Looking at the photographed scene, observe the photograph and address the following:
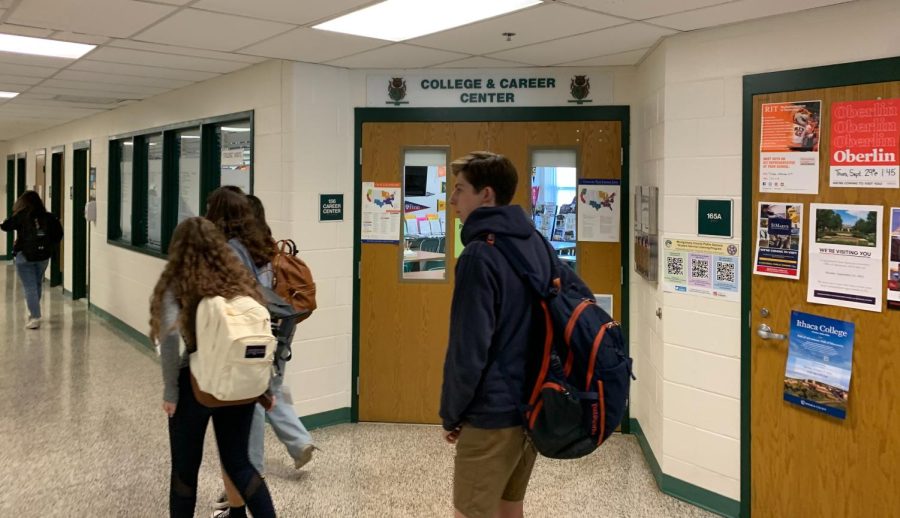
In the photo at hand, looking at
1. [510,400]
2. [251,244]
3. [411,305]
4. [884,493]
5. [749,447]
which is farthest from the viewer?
[411,305]

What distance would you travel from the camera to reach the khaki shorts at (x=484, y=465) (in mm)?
1905

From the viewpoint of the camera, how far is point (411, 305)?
14.4ft

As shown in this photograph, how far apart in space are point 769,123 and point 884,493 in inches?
64.3

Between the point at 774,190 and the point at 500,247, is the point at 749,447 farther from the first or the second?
the point at 500,247

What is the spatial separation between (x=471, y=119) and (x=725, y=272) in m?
1.90

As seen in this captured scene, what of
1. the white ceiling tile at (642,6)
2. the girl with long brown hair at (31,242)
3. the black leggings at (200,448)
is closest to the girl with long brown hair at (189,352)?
A: the black leggings at (200,448)

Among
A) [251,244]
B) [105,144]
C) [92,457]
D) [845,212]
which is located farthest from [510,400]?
[105,144]

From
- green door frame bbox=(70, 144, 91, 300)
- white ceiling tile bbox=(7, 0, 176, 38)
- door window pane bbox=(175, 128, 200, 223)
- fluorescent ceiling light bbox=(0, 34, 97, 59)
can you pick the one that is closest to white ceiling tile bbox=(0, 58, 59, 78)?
fluorescent ceiling light bbox=(0, 34, 97, 59)

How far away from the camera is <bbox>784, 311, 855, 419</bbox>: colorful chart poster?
2766 mm

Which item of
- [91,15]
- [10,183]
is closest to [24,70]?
[91,15]

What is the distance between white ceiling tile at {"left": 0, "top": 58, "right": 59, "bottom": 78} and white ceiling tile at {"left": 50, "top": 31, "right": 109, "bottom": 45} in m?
1.26

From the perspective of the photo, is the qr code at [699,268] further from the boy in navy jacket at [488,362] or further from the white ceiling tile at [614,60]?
the boy in navy jacket at [488,362]

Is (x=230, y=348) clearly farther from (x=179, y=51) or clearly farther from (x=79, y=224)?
(x=79, y=224)

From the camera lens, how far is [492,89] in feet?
14.0
